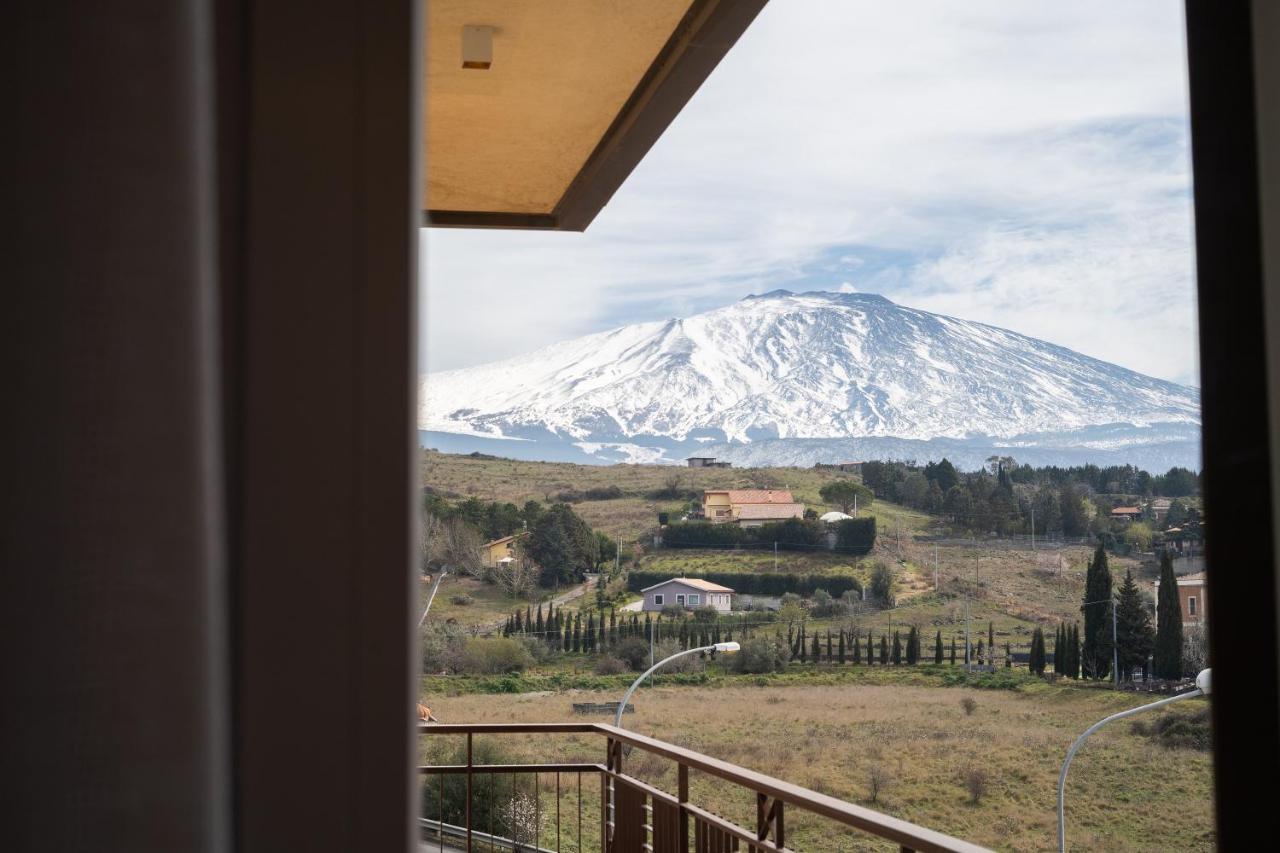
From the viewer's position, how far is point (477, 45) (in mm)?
2217

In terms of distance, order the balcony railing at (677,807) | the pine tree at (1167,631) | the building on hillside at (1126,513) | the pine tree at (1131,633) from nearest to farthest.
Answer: the balcony railing at (677,807)
the pine tree at (1167,631)
the pine tree at (1131,633)
the building on hillside at (1126,513)

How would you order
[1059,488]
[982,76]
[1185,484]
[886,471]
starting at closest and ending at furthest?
1. [1185,484]
2. [1059,488]
3. [886,471]
4. [982,76]

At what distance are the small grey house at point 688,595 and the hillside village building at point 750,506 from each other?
5.37 feet

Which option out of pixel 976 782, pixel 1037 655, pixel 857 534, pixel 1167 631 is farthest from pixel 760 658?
pixel 1167 631

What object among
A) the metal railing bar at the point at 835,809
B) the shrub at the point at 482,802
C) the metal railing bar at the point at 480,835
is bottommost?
the shrub at the point at 482,802

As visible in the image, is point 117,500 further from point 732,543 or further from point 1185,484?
point 1185,484

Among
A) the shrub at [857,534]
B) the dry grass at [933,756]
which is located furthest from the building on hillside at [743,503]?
the dry grass at [933,756]

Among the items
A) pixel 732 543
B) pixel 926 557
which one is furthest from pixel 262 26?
pixel 926 557

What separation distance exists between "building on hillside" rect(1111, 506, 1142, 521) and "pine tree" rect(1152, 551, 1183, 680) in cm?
135

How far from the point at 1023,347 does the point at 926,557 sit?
11.8 metres

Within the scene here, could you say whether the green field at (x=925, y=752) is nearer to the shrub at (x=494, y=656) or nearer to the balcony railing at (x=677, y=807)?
the shrub at (x=494, y=656)

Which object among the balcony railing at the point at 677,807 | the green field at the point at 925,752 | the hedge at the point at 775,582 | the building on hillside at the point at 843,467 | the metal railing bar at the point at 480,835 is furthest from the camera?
the building on hillside at the point at 843,467

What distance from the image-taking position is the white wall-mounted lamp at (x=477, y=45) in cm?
217

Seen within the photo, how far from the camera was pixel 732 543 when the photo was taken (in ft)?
82.0
